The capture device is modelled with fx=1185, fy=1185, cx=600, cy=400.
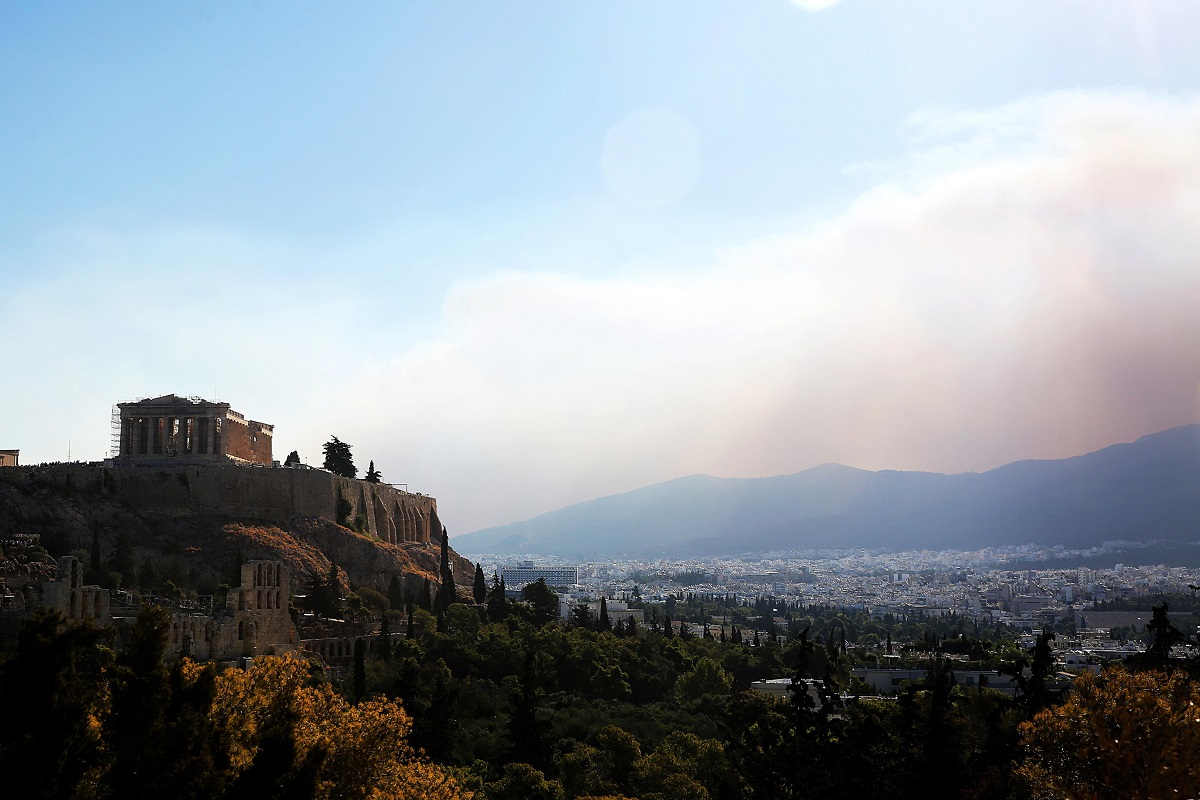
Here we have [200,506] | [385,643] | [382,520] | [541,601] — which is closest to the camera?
[385,643]

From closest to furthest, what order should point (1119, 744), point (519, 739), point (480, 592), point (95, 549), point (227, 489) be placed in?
point (1119, 744) < point (519, 739) < point (95, 549) < point (227, 489) < point (480, 592)

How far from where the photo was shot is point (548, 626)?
65250 mm

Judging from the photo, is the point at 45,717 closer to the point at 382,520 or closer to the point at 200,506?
the point at 200,506

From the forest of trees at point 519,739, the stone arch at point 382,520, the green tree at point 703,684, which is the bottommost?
the green tree at point 703,684

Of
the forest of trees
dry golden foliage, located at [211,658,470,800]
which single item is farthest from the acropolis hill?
dry golden foliage, located at [211,658,470,800]

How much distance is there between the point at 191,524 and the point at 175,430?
10108 millimetres

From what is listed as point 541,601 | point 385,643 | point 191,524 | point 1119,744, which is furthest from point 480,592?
point 1119,744

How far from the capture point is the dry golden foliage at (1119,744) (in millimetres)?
19906

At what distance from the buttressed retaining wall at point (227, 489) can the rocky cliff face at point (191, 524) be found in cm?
7

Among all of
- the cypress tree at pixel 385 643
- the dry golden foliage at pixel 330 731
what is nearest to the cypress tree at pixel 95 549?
the cypress tree at pixel 385 643

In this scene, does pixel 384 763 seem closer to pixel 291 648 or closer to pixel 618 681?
pixel 291 648

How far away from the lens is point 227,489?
241 ft

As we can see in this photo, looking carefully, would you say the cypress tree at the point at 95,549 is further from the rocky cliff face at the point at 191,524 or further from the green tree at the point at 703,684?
the green tree at the point at 703,684

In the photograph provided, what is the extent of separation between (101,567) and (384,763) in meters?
38.5
